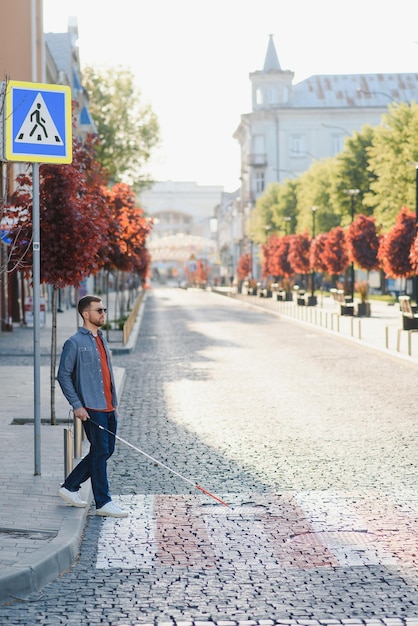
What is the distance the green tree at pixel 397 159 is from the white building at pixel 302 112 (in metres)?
52.6

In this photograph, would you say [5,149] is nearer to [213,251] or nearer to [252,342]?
[252,342]

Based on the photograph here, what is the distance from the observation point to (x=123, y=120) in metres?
72.3

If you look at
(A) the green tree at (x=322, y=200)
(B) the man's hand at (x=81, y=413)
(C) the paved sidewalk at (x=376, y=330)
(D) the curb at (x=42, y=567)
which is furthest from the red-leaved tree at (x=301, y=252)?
(D) the curb at (x=42, y=567)

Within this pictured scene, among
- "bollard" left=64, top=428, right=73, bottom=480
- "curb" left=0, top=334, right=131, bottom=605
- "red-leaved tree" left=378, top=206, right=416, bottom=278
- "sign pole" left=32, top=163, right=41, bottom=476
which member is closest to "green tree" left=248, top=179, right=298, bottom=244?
"red-leaved tree" left=378, top=206, right=416, bottom=278

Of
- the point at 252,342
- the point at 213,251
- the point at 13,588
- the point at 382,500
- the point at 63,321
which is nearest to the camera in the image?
the point at 13,588

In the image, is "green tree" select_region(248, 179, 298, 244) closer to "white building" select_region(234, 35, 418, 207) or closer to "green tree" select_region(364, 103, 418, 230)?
"white building" select_region(234, 35, 418, 207)

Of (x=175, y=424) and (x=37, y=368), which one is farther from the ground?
(x=37, y=368)

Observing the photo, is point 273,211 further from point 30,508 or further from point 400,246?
point 30,508

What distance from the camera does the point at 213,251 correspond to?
523 feet

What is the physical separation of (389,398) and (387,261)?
88.0 ft

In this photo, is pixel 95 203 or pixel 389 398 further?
pixel 389 398

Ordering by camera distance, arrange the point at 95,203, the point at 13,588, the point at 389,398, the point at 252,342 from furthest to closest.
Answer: the point at 252,342
the point at 389,398
the point at 95,203
the point at 13,588

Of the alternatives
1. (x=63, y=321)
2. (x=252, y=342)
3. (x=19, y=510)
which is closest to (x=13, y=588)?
(x=19, y=510)

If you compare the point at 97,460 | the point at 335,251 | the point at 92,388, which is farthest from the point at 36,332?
the point at 335,251
